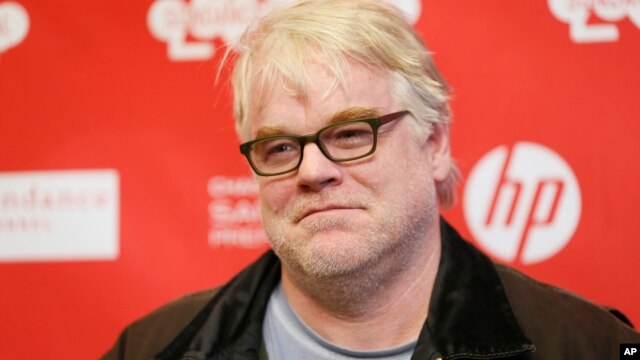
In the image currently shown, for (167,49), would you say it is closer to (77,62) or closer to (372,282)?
(77,62)

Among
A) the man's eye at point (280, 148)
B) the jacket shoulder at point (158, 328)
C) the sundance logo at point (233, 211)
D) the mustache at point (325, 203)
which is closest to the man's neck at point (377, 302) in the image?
the mustache at point (325, 203)

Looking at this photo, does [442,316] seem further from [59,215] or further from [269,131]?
[59,215]

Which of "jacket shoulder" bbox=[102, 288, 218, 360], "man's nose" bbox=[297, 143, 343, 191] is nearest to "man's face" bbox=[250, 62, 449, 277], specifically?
"man's nose" bbox=[297, 143, 343, 191]

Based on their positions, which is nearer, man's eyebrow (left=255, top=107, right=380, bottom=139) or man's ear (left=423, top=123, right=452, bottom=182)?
man's eyebrow (left=255, top=107, right=380, bottom=139)

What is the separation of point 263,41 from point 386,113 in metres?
0.29

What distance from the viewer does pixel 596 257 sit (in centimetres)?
189

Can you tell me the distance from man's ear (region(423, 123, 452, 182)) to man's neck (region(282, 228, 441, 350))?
15 centimetres

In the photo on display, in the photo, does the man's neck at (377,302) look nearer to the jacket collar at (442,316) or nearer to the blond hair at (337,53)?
the jacket collar at (442,316)

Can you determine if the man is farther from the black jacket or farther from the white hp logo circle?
the white hp logo circle

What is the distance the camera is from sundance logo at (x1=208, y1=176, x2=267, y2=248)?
6.70 ft

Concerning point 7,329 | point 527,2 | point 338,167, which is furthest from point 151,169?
point 527,2

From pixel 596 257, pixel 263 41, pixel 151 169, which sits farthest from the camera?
pixel 151 169

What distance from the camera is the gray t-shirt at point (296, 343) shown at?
60.8 inches

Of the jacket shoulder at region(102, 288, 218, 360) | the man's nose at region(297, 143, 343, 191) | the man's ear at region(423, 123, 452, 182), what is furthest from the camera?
the jacket shoulder at region(102, 288, 218, 360)
